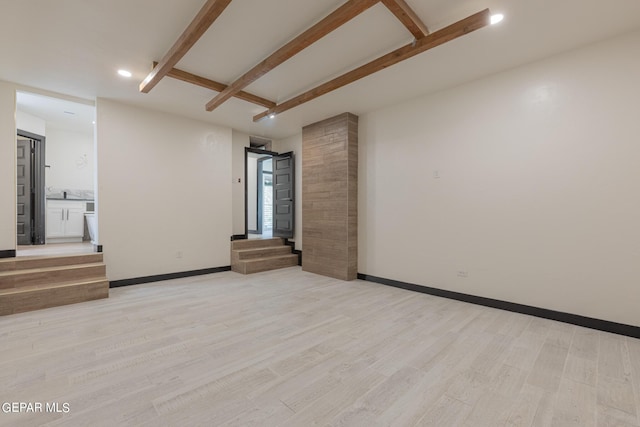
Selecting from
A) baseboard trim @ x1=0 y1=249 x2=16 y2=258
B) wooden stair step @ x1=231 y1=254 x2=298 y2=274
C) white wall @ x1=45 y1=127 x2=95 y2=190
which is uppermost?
white wall @ x1=45 y1=127 x2=95 y2=190

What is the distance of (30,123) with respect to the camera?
5.02 m

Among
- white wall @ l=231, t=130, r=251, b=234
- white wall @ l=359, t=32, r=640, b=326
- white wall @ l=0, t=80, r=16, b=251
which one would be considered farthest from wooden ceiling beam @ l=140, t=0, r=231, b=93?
white wall @ l=359, t=32, r=640, b=326

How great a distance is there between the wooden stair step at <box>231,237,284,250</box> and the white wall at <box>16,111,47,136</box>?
419 centimetres

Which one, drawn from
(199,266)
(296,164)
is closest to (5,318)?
(199,266)

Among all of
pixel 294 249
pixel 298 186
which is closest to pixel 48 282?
pixel 294 249

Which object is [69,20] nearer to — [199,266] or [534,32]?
[199,266]

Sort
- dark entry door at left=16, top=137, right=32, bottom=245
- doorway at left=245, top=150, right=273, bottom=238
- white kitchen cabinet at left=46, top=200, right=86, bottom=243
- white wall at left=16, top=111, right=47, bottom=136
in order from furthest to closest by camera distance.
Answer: doorway at left=245, top=150, right=273, bottom=238 → white kitchen cabinet at left=46, top=200, right=86, bottom=243 → dark entry door at left=16, top=137, right=32, bottom=245 → white wall at left=16, top=111, right=47, bottom=136

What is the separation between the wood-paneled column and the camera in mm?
4715

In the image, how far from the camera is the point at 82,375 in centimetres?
195

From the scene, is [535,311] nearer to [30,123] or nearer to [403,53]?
[403,53]

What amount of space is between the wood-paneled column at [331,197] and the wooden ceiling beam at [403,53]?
106cm

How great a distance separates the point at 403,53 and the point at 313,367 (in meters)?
3.07

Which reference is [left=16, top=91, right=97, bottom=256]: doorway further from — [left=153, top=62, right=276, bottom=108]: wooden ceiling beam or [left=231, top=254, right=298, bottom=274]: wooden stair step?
[left=231, top=254, right=298, bottom=274]: wooden stair step

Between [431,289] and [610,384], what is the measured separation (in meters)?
2.10
